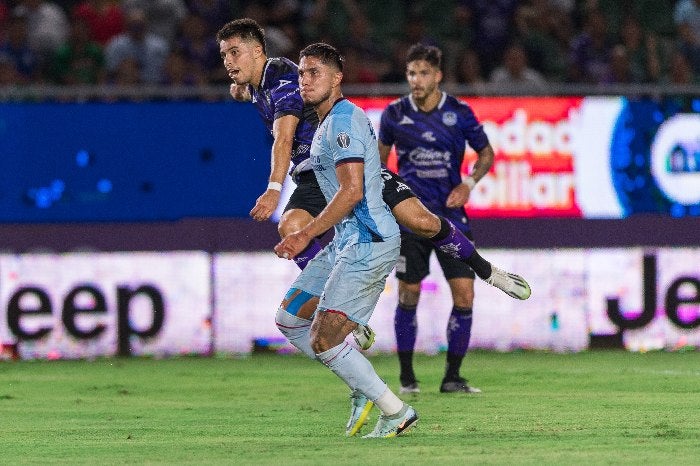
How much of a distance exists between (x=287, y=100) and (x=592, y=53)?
7.62 metres

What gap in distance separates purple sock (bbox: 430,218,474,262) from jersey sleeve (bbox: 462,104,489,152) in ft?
6.80

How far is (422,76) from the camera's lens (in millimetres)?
10531

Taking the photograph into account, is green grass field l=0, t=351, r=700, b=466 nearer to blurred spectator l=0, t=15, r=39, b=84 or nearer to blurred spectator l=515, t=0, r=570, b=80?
blurred spectator l=0, t=15, r=39, b=84

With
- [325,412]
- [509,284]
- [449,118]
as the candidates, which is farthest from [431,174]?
[325,412]

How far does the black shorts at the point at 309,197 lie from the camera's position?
902cm

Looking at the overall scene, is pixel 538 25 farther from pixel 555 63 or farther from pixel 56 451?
pixel 56 451

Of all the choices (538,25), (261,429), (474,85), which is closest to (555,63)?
(538,25)

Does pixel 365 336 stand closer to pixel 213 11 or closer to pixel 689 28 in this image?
pixel 213 11

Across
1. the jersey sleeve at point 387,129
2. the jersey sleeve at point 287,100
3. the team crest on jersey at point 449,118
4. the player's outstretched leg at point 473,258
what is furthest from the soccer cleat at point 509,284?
the jersey sleeve at point 387,129

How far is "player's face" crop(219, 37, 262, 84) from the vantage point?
8.98m

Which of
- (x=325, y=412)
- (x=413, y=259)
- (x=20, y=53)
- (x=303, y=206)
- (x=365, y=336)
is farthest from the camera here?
(x=20, y=53)

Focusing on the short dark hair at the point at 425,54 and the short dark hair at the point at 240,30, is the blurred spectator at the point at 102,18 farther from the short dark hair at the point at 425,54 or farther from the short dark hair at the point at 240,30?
the short dark hair at the point at 240,30

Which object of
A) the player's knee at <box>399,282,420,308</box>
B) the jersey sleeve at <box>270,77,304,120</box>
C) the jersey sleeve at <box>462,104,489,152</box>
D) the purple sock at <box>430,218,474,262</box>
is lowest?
the player's knee at <box>399,282,420,308</box>

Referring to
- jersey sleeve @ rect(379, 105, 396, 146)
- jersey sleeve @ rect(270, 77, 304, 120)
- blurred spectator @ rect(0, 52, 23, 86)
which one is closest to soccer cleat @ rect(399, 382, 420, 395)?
jersey sleeve @ rect(379, 105, 396, 146)
